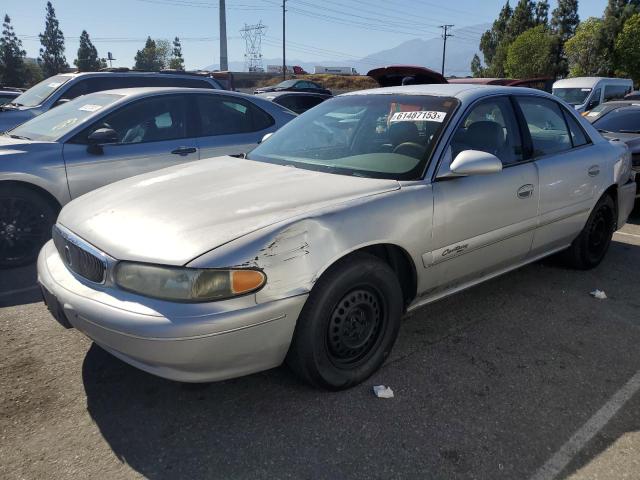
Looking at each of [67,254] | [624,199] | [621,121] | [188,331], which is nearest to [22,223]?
[67,254]

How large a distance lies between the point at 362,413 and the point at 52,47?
282 ft

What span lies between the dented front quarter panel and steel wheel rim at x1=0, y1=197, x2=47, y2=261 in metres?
3.10

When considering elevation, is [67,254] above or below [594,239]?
above

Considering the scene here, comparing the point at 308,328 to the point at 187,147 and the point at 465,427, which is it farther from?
the point at 187,147

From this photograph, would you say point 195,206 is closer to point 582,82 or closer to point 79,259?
point 79,259

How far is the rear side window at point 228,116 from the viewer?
547 centimetres

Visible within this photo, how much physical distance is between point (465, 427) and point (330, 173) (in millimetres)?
1527

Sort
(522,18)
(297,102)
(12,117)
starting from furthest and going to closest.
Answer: (522,18) → (297,102) → (12,117)

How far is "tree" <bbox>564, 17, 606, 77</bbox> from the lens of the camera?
131 ft

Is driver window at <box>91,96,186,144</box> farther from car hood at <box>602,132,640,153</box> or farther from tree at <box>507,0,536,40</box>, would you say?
tree at <box>507,0,536,40</box>

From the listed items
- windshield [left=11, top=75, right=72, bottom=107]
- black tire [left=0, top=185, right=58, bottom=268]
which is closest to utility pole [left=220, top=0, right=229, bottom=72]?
windshield [left=11, top=75, right=72, bottom=107]

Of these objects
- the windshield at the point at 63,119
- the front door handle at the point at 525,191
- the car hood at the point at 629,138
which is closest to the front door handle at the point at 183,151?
the windshield at the point at 63,119

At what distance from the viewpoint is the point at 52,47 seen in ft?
243

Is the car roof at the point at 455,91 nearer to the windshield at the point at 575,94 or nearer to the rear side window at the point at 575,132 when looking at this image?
the rear side window at the point at 575,132
